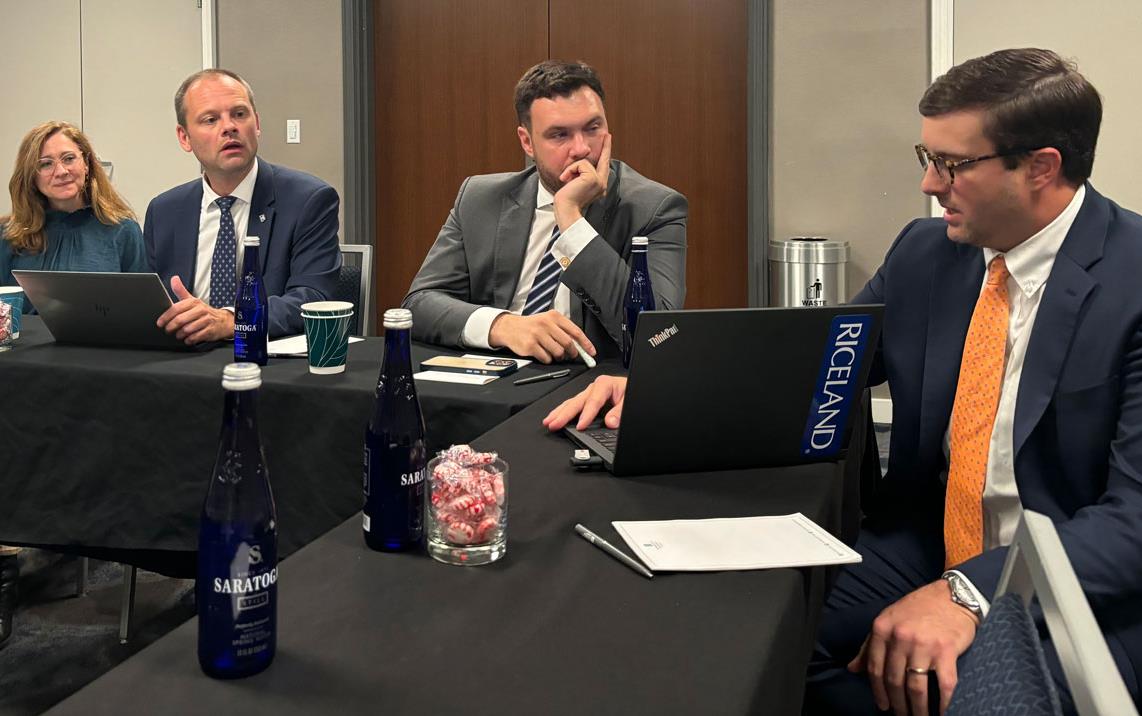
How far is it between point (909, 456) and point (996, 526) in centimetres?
17

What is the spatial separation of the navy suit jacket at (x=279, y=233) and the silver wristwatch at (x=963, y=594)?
166 cm

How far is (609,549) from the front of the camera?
3.33ft

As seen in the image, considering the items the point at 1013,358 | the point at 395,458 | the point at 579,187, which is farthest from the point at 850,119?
the point at 395,458

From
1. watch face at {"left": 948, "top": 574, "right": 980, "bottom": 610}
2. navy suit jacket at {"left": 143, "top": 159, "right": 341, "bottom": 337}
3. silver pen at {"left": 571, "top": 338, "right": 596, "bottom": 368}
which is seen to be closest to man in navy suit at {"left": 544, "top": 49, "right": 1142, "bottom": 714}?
watch face at {"left": 948, "top": 574, "right": 980, "bottom": 610}

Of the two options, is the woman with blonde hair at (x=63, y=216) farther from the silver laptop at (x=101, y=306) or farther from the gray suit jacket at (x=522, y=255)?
the gray suit jacket at (x=522, y=255)

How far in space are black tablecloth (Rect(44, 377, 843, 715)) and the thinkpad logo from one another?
194 mm

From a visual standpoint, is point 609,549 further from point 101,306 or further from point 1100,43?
point 1100,43

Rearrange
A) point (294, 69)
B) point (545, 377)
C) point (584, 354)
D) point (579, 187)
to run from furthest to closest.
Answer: point (294, 69) < point (579, 187) < point (584, 354) < point (545, 377)

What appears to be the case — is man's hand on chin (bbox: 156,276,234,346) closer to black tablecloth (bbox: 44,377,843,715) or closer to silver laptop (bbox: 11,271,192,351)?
silver laptop (bbox: 11,271,192,351)

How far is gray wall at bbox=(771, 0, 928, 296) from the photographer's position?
4.23 meters

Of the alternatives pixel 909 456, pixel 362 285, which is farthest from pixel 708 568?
pixel 362 285

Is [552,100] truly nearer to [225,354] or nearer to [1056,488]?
[225,354]

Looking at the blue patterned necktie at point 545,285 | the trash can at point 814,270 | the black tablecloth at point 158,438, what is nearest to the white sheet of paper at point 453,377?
the black tablecloth at point 158,438

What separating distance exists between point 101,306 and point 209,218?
0.64 m
